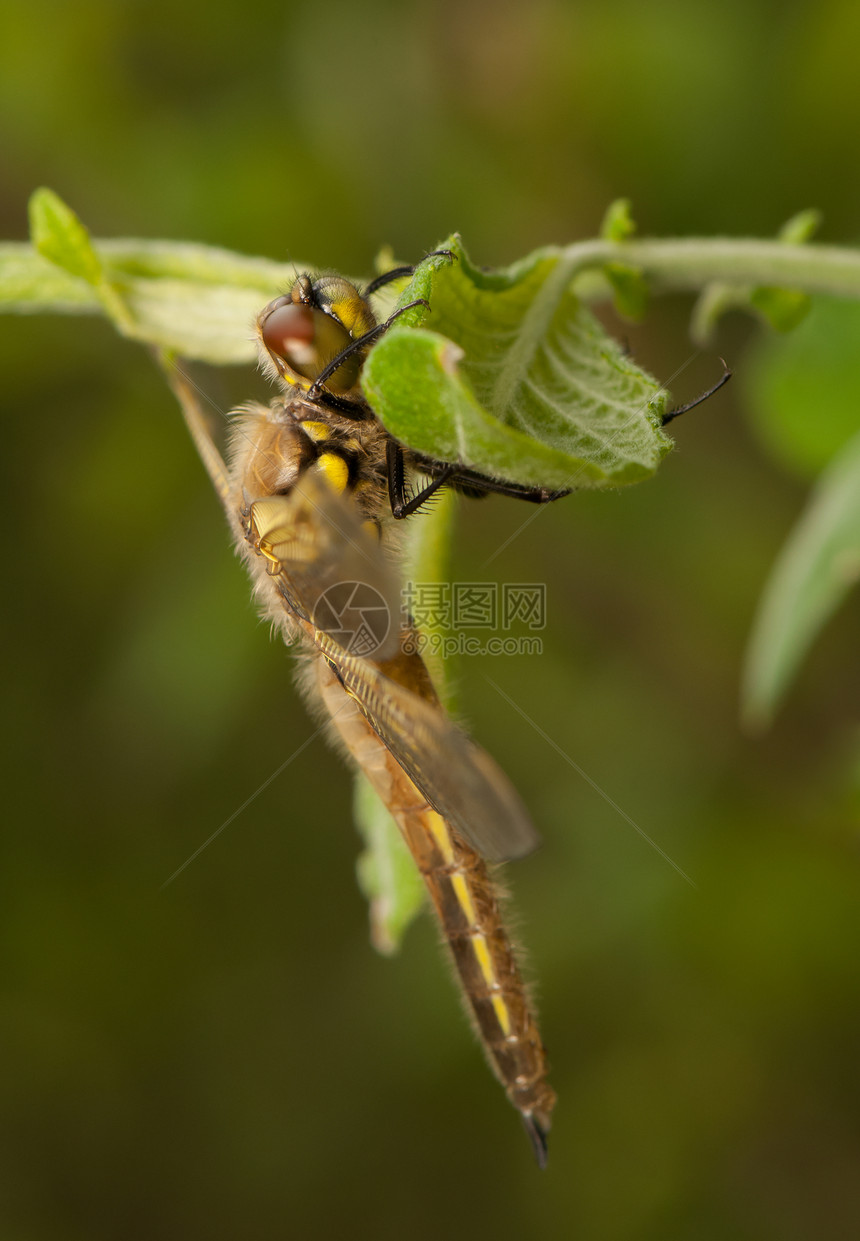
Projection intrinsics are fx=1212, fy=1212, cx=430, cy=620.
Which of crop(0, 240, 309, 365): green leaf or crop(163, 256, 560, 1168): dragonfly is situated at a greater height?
crop(0, 240, 309, 365): green leaf

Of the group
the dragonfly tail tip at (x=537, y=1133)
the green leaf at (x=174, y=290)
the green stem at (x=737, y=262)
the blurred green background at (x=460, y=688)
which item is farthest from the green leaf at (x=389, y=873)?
the blurred green background at (x=460, y=688)

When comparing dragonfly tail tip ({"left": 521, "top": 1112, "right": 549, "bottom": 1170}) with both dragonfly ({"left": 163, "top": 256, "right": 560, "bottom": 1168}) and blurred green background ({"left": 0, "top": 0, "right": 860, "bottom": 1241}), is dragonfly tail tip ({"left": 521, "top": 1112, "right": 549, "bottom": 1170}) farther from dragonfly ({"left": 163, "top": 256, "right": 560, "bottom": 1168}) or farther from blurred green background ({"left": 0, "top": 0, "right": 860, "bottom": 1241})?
blurred green background ({"left": 0, "top": 0, "right": 860, "bottom": 1241})

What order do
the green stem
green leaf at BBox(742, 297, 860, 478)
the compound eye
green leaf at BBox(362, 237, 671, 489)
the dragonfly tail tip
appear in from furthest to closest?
green leaf at BBox(742, 297, 860, 478)
the dragonfly tail tip
the compound eye
the green stem
green leaf at BBox(362, 237, 671, 489)

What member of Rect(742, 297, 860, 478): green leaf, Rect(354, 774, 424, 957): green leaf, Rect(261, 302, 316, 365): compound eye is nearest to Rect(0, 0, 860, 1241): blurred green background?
Rect(742, 297, 860, 478): green leaf

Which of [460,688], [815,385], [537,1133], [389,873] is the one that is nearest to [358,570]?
[389,873]

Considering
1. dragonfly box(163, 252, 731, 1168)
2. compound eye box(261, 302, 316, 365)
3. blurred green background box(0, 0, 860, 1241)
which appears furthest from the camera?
blurred green background box(0, 0, 860, 1241)

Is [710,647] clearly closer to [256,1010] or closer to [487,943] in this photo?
[487,943]

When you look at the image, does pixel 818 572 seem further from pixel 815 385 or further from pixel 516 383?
pixel 516 383
